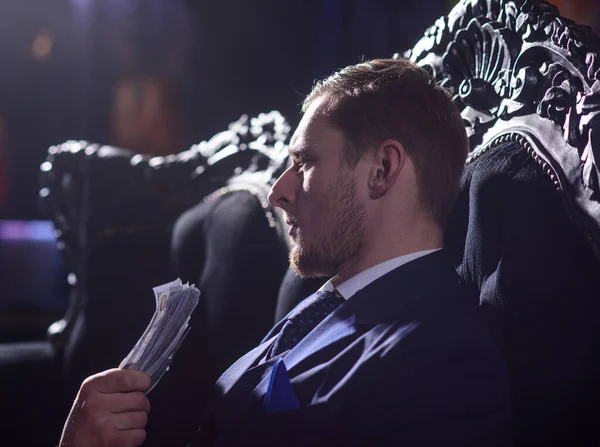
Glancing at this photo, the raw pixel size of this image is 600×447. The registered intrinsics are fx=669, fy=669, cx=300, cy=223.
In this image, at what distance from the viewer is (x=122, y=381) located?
0.88 m

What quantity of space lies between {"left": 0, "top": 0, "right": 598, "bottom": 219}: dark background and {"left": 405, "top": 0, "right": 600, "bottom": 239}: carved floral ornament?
67.3 inches

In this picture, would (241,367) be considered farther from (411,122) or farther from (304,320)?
(411,122)

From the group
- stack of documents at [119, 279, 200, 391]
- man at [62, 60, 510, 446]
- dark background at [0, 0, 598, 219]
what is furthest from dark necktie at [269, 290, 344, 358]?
dark background at [0, 0, 598, 219]

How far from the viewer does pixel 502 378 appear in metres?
0.78

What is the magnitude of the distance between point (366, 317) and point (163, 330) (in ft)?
0.89

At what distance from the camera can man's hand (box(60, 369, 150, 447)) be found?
2.85ft

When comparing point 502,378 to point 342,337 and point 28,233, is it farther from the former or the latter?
point 28,233

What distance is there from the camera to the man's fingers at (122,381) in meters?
0.88

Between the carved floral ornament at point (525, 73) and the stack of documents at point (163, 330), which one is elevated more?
the carved floral ornament at point (525, 73)

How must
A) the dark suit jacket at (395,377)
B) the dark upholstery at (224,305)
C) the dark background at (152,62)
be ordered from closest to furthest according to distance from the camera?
1. the dark suit jacket at (395,377)
2. the dark upholstery at (224,305)
3. the dark background at (152,62)

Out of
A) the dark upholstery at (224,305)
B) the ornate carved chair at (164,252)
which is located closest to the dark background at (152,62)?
the ornate carved chair at (164,252)

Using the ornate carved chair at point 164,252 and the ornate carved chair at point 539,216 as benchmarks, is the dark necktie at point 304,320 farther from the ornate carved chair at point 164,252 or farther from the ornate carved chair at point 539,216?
the ornate carved chair at point 164,252

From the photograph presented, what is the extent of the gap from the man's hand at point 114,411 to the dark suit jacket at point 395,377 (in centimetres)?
11

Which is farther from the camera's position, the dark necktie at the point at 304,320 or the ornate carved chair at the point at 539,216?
the dark necktie at the point at 304,320
